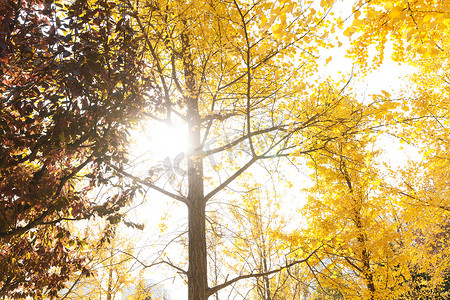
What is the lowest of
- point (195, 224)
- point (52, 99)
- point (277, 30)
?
point (195, 224)

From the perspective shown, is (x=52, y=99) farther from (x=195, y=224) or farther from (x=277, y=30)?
(x=195, y=224)

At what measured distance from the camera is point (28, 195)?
205cm

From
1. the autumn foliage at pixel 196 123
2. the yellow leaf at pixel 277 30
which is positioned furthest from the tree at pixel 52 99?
the yellow leaf at pixel 277 30

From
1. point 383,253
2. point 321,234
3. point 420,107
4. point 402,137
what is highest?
point 420,107

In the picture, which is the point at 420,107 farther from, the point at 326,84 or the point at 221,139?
the point at 221,139

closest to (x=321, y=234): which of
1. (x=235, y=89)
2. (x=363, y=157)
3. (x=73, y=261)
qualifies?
(x=363, y=157)

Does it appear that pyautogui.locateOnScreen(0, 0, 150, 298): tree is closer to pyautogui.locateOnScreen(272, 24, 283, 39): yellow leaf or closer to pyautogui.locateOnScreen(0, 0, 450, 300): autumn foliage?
pyautogui.locateOnScreen(0, 0, 450, 300): autumn foliage

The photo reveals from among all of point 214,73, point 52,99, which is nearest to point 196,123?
point 214,73

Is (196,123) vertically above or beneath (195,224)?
above

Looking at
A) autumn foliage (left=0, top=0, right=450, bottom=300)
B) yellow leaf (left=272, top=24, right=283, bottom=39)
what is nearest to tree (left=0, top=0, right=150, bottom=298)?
autumn foliage (left=0, top=0, right=450, bottom=300)

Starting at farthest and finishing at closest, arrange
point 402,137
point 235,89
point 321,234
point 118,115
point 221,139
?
point 321,234
point 221,139
point 235,89
point 402,137
point 118,115

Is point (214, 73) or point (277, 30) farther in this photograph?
point (214, 73)

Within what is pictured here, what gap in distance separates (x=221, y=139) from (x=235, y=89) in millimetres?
1197

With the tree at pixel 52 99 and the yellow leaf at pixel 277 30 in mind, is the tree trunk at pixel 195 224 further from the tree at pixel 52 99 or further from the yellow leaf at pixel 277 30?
the yellow leaf at pixel 277 30
